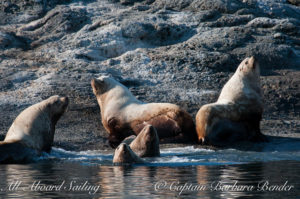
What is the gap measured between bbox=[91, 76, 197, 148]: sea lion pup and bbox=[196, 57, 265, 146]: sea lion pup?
0.45 m

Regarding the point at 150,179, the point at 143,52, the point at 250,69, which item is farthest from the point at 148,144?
the point at 143,52

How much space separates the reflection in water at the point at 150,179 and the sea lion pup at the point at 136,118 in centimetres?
353

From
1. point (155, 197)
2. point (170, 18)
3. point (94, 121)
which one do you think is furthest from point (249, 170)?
point (170, 18)

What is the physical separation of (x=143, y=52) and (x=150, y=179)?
10.6m

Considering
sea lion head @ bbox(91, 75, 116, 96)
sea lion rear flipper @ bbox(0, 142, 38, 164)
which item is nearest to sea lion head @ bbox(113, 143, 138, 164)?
A: sea lion rear flipper @ bbox(0, 142, 38, 164)

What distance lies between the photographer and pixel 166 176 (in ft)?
28.8

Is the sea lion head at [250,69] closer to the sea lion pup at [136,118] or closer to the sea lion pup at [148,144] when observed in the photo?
the sea lion pup at [136,118]

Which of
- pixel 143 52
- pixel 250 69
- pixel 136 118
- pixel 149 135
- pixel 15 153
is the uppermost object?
pixel 250 69

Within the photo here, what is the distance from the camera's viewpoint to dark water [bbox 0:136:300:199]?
7348mm

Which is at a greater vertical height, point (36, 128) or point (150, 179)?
point (150, 179)

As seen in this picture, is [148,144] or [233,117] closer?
[148,144]

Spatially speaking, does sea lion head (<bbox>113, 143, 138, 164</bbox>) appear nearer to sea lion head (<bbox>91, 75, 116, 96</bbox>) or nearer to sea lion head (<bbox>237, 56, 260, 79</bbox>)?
sea lion head (<bbox>237, 56, 260, 79</bbox>)

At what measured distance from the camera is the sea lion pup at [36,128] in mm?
11992

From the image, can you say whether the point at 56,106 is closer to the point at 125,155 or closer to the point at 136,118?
the point at 136,118
